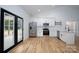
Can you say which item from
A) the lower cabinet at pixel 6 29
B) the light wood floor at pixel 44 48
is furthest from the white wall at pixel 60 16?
the lower cabinet at pixel 6 29

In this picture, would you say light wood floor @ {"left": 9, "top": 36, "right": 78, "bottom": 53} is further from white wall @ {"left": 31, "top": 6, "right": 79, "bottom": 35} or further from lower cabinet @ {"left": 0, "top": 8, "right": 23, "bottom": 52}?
white wall @ {"left": 31, "top": 6, "right": 79, "bottom": 35}

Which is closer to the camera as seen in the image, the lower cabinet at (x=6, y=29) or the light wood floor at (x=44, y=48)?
the lower cabinet at (x=6, y=29)

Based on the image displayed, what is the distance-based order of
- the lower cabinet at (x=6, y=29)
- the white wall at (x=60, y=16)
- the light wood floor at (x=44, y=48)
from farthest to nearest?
the white wall at (x=60, y=16) < the light wood floor at (x=44, y=48) < the lower cabinet at (x=6, y=29)

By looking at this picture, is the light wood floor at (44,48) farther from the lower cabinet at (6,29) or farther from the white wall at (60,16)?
the white wall at (60,16)

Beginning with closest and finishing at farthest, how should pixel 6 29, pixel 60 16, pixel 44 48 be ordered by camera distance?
pixel 6 29 < pixel 44 48 < pixel 60 16

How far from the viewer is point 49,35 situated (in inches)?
462

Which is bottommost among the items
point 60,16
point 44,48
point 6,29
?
point 44,48

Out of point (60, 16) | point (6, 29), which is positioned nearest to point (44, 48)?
point (6, 29)

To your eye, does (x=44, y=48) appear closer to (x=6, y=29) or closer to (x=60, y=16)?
(x=6, y=29)

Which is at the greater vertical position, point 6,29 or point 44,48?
point 6,29

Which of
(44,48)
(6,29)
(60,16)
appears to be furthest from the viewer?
(60,16)

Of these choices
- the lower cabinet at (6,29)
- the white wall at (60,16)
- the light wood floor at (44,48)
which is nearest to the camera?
the lower cabinet at (6,29)

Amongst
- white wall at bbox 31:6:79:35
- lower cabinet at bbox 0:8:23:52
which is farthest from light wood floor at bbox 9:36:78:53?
white wall at bbox 31:6:79:35
